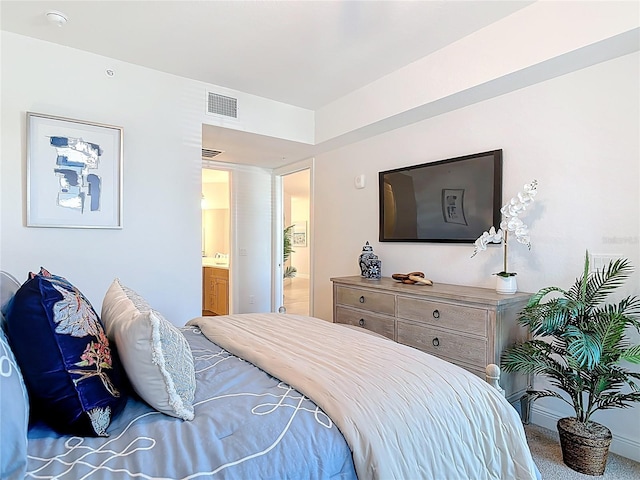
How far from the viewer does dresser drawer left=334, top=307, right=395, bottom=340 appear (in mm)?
2855

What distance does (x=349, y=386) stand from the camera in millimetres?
1185

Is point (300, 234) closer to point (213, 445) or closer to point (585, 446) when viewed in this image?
point (585, 446)

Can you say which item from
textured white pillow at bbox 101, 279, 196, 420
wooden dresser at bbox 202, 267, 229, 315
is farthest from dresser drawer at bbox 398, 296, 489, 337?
wooden dresser at bbox 202, 267, 229, 315

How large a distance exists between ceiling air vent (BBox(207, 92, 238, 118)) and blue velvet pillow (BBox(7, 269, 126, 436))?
2751mm

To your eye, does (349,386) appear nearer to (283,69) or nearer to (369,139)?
(283,69)

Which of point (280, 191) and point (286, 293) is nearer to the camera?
point (280, 191)

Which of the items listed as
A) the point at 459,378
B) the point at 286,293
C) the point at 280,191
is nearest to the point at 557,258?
the point at 459,378

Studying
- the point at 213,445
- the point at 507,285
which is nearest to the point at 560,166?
the point at 507,285

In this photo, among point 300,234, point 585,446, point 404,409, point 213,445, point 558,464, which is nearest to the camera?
point 213,445

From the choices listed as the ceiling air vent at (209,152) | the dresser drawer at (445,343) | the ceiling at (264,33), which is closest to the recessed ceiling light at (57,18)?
the ceiling at (264,33)

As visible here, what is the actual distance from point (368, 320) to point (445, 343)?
0.73 meters

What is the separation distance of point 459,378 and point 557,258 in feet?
5.06

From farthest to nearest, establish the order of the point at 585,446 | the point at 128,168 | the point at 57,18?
the point at 128,168 < the point at 57,18 < the point at 585,446

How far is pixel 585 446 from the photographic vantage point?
1.92m
